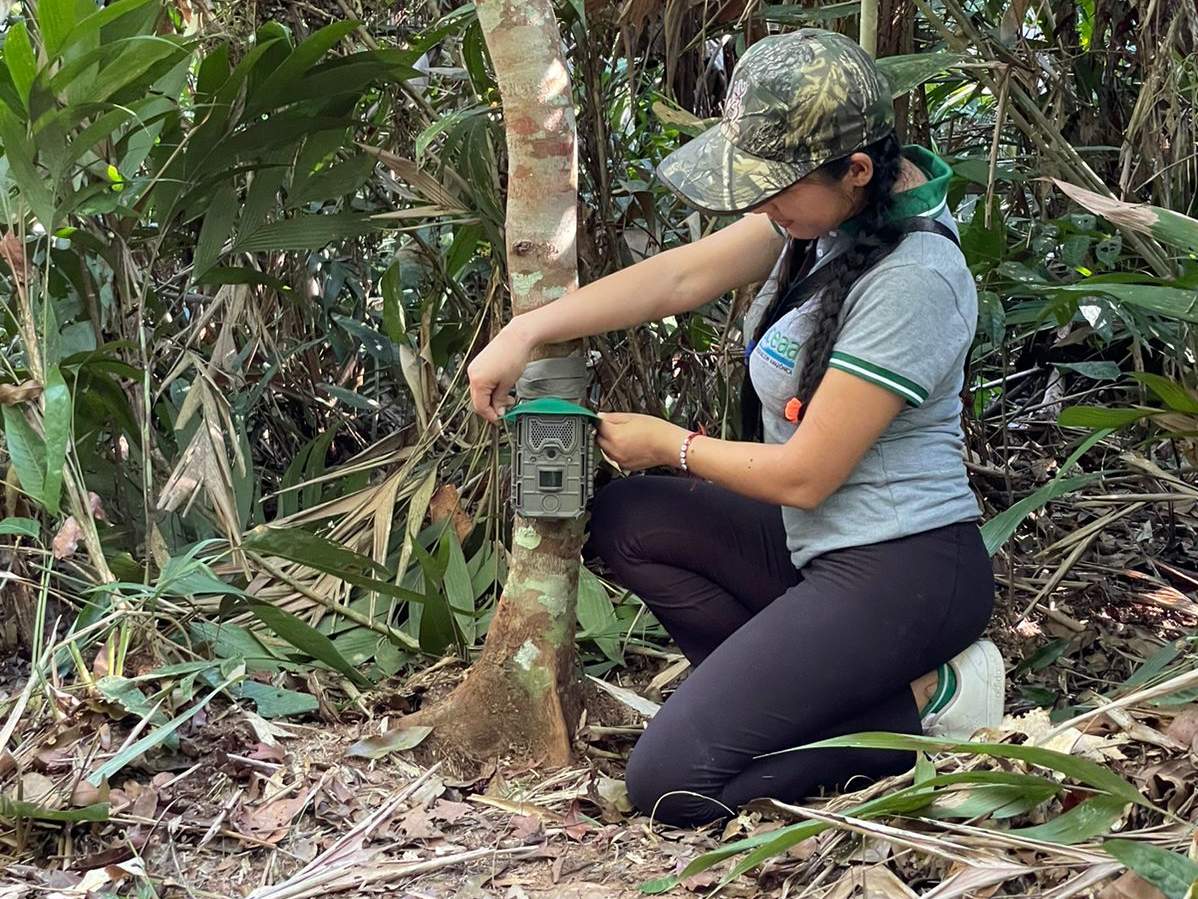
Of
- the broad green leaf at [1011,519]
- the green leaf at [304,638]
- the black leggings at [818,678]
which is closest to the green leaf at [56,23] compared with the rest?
the green leaf at [304,638]

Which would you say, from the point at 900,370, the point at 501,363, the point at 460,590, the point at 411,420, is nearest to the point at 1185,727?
the point at 900,370

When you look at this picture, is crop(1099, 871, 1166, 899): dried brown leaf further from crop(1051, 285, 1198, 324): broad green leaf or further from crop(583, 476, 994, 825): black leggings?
crop(1051, 285, 1198, 324): broad green leaf

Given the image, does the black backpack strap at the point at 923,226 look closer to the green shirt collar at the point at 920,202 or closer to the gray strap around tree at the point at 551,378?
the green shirt collar at the point at 920,202

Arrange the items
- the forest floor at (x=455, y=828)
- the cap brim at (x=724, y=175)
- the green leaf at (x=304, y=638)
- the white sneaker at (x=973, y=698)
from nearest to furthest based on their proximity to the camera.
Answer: the forest floor at (x=455, y=828), the cap brim at (x=724, y=175), the white sneaker at (x=973, y=698), the green leaf at (x=304, y=638)

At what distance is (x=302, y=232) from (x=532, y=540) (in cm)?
104

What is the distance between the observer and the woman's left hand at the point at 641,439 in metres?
1.99

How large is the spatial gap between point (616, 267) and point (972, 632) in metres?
1.18

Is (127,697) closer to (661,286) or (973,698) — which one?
(661,286)

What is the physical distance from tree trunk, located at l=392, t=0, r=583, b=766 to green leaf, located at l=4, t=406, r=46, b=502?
0.76 m

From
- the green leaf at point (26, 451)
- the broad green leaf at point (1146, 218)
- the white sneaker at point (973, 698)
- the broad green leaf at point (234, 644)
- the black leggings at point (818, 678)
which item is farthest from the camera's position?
the broad green leaf at point (234, 644)

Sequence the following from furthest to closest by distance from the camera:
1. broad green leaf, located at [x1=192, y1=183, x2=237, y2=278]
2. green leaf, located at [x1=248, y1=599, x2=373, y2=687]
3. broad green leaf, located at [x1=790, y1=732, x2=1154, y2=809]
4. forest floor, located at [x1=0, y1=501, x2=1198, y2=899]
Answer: broad green leaf, located at [x1=192, y1=183, x2=237, y2=278] < green leaf, located at [x1=248, y1=599, x2=373, y2=687] < forest floor, located at [x1=0, y1=501, x2=1198, y2=899] < broad green leaf, located at [x1=790, y1=732, x2=1154, y2=809]

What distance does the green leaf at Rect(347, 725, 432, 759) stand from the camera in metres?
→ 2.15

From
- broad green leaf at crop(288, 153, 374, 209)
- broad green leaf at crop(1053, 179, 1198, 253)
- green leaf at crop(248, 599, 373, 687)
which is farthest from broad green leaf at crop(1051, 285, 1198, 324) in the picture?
broad green leaf at crop(288, 153, 374, 209)

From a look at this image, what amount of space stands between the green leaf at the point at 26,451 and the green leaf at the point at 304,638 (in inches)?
16.4
